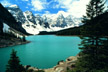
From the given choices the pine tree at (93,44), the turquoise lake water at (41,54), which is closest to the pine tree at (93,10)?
the pine tree at (93,44)

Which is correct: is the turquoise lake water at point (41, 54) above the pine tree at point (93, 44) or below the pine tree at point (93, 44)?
below

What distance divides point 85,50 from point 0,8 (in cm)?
22118

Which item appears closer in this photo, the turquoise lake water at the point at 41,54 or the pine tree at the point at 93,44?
the pine tree at the point at 93,44

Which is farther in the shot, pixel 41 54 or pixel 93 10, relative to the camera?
pixel 41 54

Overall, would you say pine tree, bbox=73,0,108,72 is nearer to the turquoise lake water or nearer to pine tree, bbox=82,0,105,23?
pine tree, bbox=82,0,105,23

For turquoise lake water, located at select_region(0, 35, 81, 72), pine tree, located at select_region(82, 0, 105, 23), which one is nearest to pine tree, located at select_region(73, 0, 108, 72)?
pine tree, located at select_region(82, 0, 105, 23)

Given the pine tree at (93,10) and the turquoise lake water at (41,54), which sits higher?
the pine tree at (93,10)

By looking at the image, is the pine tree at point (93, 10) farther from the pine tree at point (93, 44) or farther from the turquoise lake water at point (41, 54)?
the turquoise lake water at point (41, 54)

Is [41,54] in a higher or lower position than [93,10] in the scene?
lower

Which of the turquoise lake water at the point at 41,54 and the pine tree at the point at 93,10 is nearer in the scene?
the pine tree at the point at 93,10

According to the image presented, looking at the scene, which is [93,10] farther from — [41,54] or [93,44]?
[41,54]

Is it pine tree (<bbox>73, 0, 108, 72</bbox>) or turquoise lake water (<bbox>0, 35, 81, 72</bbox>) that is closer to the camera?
pine tree (<bbox>73, 0, 108, 72</bbox>)

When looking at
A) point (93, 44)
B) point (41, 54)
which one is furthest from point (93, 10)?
point (41, 54)

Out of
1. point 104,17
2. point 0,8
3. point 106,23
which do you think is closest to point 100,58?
Answer: point 106,23
